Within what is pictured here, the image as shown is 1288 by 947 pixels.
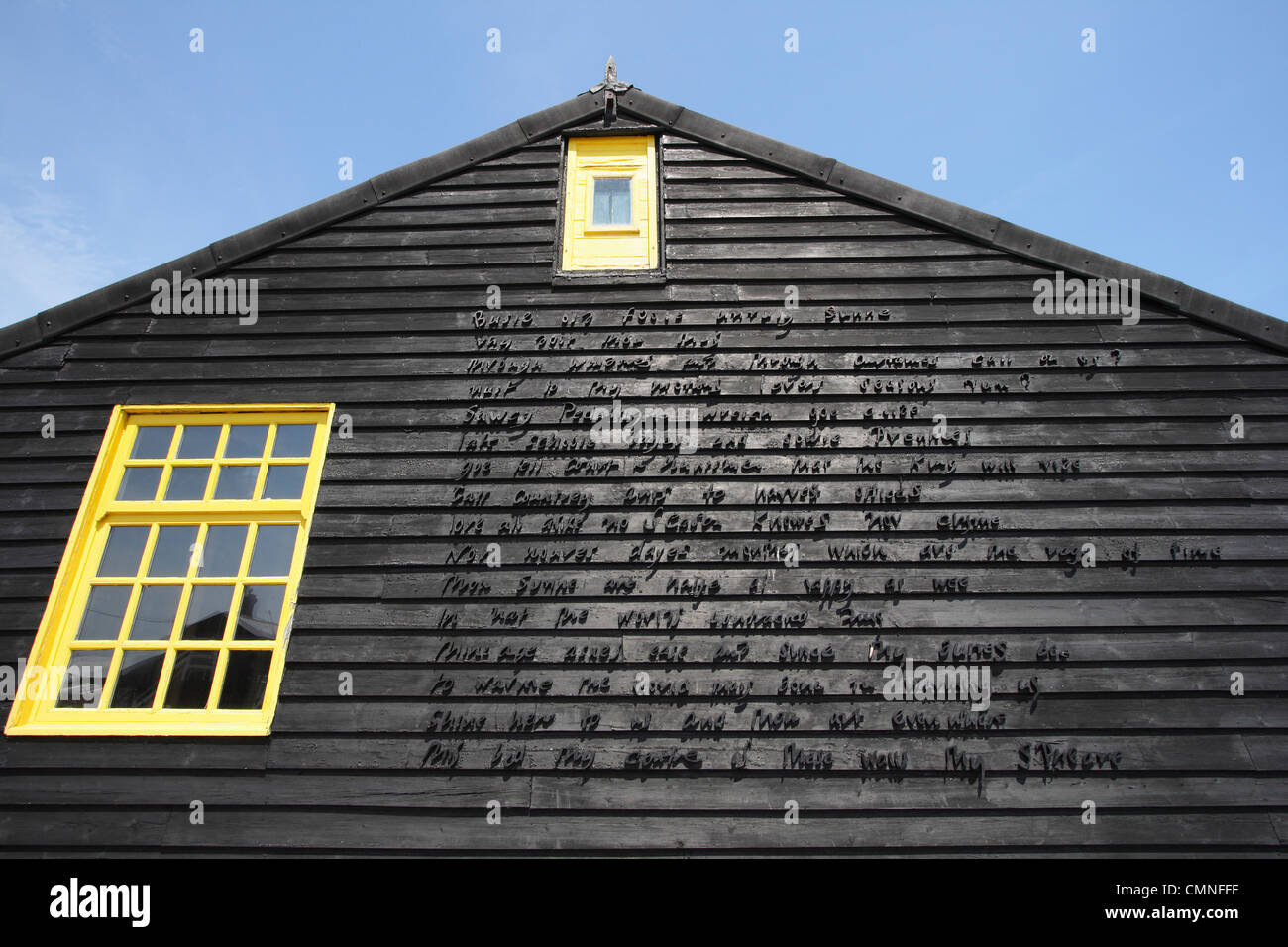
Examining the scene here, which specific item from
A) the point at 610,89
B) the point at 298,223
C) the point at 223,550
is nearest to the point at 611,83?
the point at 610,89

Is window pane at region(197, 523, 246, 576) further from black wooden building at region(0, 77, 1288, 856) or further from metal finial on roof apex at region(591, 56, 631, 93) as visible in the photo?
metal finial on roof apex at region(591, 56, 631, 93)

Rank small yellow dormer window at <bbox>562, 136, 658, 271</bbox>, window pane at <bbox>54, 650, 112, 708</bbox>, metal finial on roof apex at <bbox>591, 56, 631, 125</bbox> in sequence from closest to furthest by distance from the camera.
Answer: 1. window pane at <bbox>54, 650, 112, 708</bbox>
2. small yellow dormer window at <bbox>562, 136, 658, 271</bbox>
3. metal finial on roof apex at <bbox>591, 56, 631, 125</bbox>

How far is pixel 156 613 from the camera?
5.07 m

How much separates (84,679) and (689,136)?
5.84 m

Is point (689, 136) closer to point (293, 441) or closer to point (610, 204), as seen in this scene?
point (610, 204)

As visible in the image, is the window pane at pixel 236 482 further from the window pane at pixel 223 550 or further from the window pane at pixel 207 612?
the window pane at pixel 207 612

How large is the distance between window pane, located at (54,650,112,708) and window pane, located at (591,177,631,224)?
4586 mm

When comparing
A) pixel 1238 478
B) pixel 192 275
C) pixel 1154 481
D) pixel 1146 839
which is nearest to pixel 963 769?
pixel 1146 839

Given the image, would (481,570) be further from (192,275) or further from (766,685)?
(192,275)

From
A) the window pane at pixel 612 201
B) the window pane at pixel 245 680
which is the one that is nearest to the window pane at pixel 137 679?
the window pane at pixel 245 680

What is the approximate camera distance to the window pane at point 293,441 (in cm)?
556

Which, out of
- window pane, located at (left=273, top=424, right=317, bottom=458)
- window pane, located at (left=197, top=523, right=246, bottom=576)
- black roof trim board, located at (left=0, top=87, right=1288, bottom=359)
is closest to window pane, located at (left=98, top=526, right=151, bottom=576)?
window pane, located at (left=197, top=523, right=246, bottom=576)

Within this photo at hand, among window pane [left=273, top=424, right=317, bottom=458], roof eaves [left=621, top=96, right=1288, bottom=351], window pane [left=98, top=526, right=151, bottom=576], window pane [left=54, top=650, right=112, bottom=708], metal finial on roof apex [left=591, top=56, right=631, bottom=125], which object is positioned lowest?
window pane [left=54, top=650, right=112, bottom=708]

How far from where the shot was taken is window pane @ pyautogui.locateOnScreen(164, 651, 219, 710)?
485 cm
